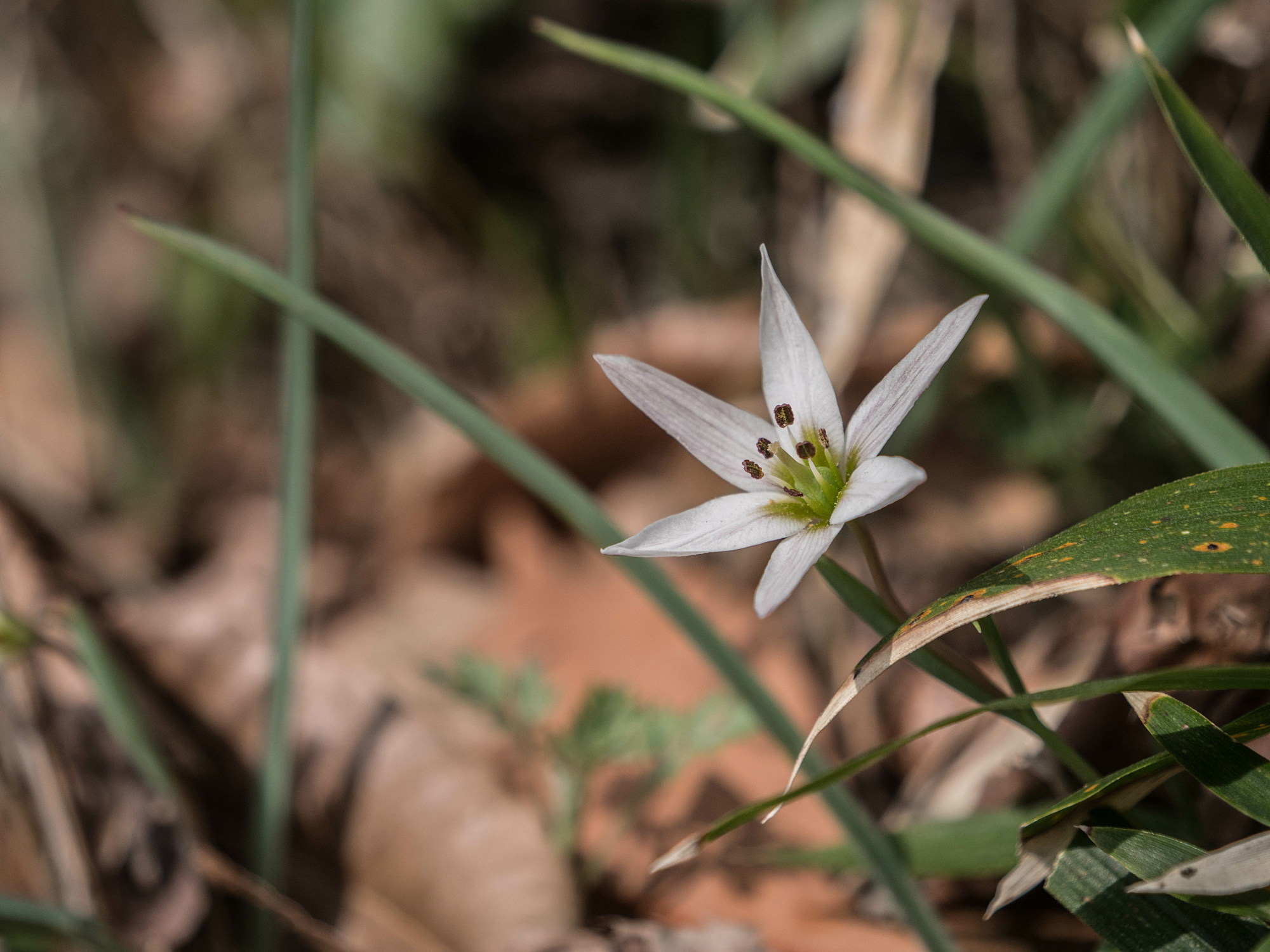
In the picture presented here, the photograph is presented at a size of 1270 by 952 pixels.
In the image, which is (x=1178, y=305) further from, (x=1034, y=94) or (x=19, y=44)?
(x=19, y=44)

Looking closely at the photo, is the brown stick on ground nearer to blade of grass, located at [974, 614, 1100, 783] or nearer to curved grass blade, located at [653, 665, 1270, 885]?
curved grass blade, located at [653, 665, 1270, 885]

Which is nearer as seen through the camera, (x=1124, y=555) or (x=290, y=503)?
(x=1124, y=555)

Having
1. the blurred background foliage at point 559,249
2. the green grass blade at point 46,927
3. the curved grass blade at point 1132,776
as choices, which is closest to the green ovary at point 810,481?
the curved grass blade at point 1132,776

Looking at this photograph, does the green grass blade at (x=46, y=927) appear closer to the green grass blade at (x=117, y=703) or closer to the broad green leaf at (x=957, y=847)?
the green grass blade at (x=117, y=703)

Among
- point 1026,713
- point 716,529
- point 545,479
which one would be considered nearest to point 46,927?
point 545,479

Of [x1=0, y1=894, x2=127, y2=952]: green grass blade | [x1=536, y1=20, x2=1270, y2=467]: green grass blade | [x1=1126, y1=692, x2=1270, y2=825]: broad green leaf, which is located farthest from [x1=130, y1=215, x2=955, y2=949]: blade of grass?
[x1=0, y1=894, x2=127, y2=952]: green grass blade

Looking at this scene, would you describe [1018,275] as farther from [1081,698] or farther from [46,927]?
[46,927]
